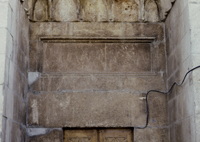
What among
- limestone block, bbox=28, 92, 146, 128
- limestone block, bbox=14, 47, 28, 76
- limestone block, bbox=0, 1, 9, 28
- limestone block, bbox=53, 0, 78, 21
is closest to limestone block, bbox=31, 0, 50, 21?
limestone block, bbox=53, 0, 78, 21

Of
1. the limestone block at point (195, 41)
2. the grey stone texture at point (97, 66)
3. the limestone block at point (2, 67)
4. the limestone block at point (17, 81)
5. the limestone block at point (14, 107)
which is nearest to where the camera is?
the limestone block at point (2, 67)

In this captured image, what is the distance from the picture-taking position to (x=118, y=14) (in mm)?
5398

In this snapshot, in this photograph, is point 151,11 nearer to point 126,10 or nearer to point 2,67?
point 126,10

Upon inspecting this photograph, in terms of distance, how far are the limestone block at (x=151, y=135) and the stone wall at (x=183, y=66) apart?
136 mm

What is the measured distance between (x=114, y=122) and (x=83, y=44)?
1341 mm

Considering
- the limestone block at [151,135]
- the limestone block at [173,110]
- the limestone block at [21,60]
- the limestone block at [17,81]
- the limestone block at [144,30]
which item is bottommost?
the limestone block at [151,135]

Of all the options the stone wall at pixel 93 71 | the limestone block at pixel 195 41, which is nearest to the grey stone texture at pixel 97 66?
the stone wall at pixel 93 71

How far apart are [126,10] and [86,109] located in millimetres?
1720

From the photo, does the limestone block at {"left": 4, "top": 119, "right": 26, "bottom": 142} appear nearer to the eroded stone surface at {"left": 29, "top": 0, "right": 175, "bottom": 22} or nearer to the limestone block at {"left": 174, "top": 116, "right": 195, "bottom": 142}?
the eroded stone surface at {"left": 29, "top": 0, "right": 175, "bottom": 22}

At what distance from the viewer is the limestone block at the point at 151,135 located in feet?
16.5

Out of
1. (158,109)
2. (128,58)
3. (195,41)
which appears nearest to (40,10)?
(128,58)

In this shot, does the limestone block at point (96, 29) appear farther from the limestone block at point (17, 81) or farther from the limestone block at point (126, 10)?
the limestone block at point (17, 81)

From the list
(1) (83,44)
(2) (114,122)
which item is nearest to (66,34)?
(1) (83,44)

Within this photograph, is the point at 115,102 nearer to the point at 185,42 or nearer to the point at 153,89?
the point at 153,89
